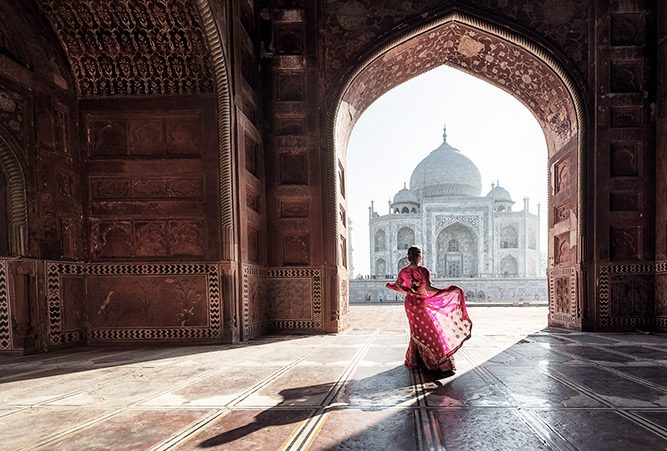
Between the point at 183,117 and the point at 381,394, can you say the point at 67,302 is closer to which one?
the point at 183,117

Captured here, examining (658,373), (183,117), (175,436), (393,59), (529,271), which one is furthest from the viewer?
(529,271)

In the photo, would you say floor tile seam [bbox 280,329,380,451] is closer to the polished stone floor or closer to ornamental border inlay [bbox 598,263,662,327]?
the polished stone floor

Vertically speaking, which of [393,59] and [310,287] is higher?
[393,59]

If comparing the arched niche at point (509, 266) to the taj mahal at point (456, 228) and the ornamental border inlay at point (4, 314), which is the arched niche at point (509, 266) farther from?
the ornamental border inlay at point (4, 314)

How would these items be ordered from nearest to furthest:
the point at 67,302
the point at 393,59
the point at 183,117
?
the point at 67,302, the point at 183,117, the point at 393,59

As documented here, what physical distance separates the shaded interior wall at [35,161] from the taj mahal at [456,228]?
2674 centimetres

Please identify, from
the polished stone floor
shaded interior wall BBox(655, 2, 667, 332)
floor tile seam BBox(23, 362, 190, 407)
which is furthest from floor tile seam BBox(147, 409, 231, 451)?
shaded interior wall BBox(655, 2, 667, 332)

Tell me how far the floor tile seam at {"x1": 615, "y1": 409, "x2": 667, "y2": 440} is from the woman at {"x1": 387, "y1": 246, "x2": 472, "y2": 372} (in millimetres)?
1262

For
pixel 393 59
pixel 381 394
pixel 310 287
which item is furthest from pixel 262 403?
pixel 393 59

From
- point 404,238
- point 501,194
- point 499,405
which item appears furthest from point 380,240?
point 499,405

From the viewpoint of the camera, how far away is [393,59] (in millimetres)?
7488

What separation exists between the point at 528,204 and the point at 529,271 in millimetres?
5909

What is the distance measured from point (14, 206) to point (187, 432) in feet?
13.9

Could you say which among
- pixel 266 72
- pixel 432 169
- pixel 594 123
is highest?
pixel 432 169
